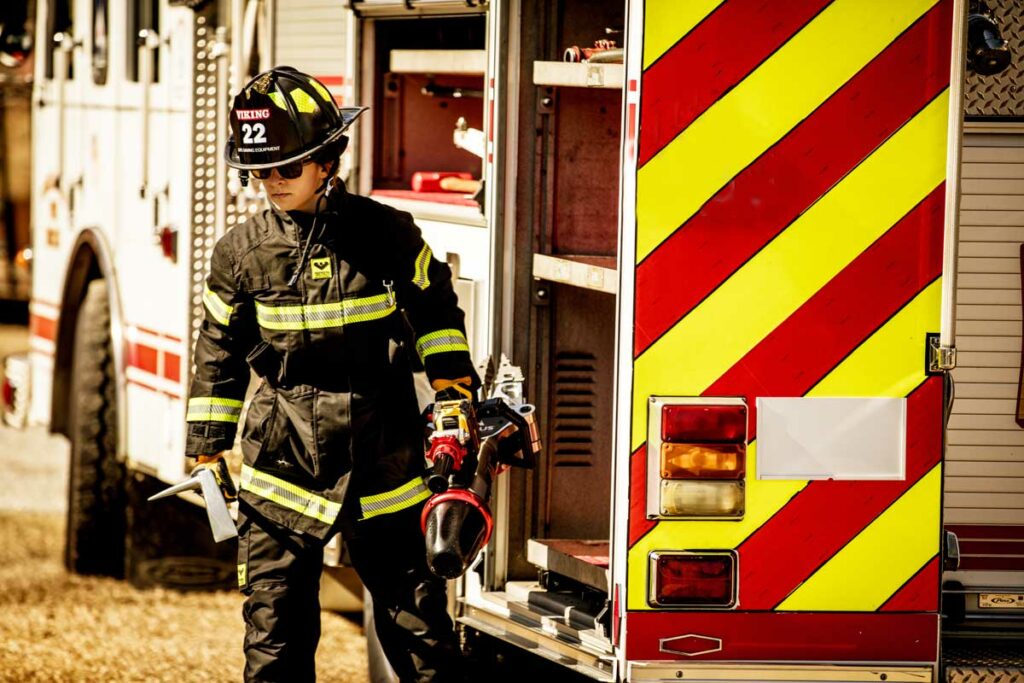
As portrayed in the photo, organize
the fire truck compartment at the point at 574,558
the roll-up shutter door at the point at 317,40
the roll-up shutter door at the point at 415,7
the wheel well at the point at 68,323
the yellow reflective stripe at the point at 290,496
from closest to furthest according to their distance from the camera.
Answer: the yellow reflective stripe at the point at 290,496
the fire truck compartment at the point at 574,558
the roll-up shutter door at the point at 415,7
the roll-up shutter door at the point at 317,40
the wheel well at the point at 68,323

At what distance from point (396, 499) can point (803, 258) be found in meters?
1.17

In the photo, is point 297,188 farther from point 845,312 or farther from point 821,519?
point 821,519

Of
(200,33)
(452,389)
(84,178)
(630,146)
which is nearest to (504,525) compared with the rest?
(452,389)

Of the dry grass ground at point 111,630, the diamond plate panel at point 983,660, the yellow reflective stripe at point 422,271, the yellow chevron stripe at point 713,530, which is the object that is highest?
the yellow reflective stripe at point 422,271

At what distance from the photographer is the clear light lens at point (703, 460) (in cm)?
411

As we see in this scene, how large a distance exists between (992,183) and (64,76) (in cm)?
476

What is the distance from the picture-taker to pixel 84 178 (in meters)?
7.68

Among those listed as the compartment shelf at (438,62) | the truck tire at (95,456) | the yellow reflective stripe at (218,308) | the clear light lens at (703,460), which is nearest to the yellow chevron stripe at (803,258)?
the clear light lens at (703,460)

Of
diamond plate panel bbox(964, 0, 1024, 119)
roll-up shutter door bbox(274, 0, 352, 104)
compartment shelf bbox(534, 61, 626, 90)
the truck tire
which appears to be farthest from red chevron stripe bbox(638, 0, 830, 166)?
the truck tire

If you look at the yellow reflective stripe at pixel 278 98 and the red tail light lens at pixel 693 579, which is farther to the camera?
the yellow reflective stripe at pixel 278 98

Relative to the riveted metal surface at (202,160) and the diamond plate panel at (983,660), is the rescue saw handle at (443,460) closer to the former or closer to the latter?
the diamond plate panel at (983,660)

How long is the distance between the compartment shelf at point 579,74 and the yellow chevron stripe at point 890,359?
0.88 metres

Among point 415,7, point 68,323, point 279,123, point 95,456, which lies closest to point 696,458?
point 279,123

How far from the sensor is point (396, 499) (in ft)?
14.8
